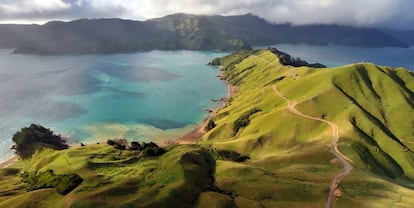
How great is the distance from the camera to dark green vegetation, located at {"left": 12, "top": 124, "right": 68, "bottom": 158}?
451 ft

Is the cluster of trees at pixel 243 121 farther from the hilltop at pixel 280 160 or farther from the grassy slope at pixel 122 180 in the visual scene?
the grassy slope at pixel 122 180

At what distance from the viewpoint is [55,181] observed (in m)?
72.8

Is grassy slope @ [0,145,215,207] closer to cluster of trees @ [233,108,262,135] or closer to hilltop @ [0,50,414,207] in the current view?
hilltop @ [0,50,414,207]

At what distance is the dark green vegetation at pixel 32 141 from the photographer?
137500 millimetres

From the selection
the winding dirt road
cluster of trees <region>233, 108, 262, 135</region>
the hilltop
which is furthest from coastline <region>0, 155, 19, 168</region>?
the winding dirt road

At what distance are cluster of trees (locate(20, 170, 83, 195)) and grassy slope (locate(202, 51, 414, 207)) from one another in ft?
97.3

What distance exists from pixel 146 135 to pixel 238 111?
156 feet

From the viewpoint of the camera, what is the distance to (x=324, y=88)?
16325 cm

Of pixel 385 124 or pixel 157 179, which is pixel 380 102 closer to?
pixel 385 124

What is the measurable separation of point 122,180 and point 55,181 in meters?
14.6

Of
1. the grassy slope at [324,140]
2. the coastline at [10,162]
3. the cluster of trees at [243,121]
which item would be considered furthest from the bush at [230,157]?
the coastline at [10,162]

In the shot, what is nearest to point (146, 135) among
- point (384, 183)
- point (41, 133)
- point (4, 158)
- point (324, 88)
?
point (41, 133)

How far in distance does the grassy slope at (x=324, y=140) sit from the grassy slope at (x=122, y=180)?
8.40 m

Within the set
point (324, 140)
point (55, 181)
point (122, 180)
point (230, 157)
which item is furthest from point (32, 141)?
point (324, 140)
